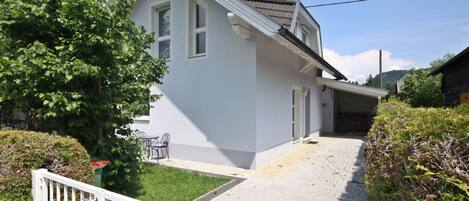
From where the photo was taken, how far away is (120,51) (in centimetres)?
549

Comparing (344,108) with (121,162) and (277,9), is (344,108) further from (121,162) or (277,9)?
(121,162)

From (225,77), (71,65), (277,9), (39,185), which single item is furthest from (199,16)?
(39,185)

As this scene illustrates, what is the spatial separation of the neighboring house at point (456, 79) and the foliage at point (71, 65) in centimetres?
1277

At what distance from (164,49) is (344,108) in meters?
15.5

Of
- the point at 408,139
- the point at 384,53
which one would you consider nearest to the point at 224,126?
the point at 408,139

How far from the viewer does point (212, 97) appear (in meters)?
8.80

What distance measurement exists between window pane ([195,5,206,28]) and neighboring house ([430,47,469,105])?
10407 mm

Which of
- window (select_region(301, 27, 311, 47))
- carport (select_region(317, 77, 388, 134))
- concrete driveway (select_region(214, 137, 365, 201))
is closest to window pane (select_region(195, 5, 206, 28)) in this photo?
concrete driveway (select_region(214, 137, 365, 201))

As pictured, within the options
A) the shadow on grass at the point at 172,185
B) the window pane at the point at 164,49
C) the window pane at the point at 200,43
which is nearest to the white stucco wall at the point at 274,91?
the shadow on grass at the point at 172,185

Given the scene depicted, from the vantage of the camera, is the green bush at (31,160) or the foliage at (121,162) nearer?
the green bush at (31,160)

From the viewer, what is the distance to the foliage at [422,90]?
19.2 m

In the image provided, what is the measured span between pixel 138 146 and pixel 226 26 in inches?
181

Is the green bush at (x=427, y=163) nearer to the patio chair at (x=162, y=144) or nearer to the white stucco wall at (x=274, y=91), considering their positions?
the white stucco wall at (x=274, y=91)

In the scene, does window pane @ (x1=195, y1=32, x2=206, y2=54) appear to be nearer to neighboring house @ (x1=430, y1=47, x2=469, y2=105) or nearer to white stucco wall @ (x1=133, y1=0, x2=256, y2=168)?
white stucco wall @ (x1=133, y1=0, x2=256, y2=168)
